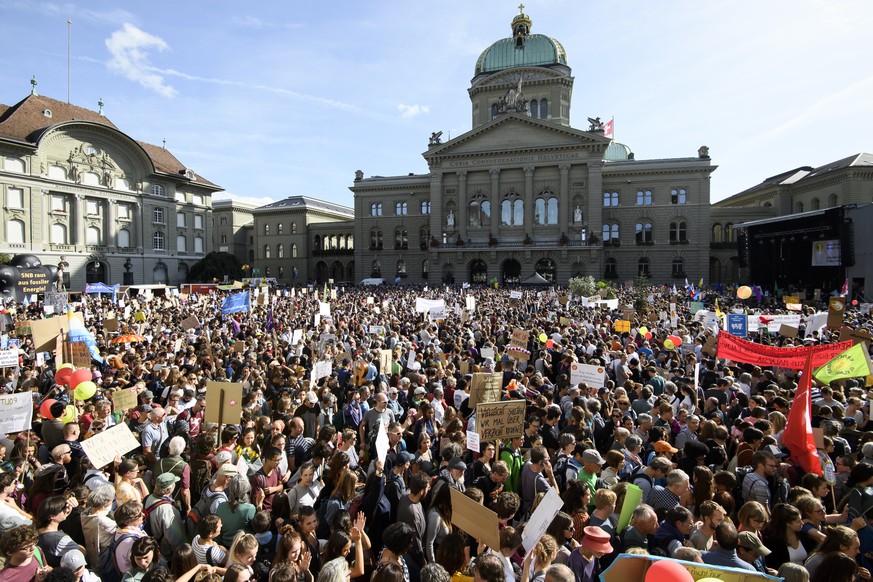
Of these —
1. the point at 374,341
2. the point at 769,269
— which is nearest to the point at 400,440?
the point at 374,341

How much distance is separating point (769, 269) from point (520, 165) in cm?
2622

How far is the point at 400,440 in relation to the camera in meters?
7.21

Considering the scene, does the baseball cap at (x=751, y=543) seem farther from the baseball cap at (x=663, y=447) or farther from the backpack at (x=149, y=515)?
the backpack at (x=149, y=515)

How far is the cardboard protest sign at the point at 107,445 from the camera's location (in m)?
5.90

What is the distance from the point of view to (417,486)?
5203 mm

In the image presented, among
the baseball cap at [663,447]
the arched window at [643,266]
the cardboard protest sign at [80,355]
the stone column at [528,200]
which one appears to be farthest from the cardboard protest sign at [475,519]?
the arched window at [643,266]

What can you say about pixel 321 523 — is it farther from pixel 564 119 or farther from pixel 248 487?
pixel 564 119

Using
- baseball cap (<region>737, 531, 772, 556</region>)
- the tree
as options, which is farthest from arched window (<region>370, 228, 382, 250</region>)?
baseball cap (<region>737, 531, 772, 556</region>)

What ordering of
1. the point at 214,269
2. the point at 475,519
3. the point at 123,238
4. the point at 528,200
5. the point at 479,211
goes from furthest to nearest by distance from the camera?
the point at 214,269, the point at 479,211, the point at 123,238, the point at 528,200, the point at 475,519

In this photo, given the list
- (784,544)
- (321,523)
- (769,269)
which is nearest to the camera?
(784,544)

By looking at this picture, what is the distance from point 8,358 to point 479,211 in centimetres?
5150

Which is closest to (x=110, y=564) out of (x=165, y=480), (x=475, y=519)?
(x=165, y=480)

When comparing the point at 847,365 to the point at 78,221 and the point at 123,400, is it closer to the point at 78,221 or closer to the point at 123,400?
the point at 123,400

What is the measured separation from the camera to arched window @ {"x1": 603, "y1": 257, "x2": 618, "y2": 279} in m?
57.6
